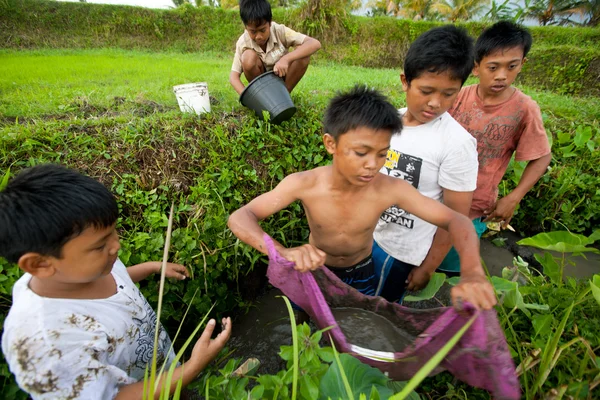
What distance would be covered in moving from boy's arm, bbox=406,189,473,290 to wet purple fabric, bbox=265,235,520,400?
2.18ft

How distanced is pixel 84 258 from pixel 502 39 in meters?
2.67

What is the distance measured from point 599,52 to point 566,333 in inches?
444

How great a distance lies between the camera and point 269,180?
2965 millimetres

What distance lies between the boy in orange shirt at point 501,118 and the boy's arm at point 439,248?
1.81 ft

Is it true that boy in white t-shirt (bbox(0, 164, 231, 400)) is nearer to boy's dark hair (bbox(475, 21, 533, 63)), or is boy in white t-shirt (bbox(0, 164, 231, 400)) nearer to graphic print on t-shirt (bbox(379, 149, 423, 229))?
graphic print on t-shirt (bbox(379, 149, 423, 229))

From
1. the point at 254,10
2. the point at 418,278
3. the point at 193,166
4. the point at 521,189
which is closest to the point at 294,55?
the point at 254,10

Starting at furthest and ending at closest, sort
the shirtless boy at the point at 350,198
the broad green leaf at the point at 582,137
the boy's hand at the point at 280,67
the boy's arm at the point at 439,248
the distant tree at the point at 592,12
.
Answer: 1. the distant tree at the point at 592,12
2. the broad green leaf at the point at 582,137
3. the boy's hand at the point at 280,67
4. the boy's arm at the point at 439,248
5. the shirtless boy at the point at 350,198

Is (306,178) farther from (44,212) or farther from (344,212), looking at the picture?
(44,212)

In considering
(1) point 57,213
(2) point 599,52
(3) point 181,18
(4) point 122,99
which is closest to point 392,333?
(1) point 57,213

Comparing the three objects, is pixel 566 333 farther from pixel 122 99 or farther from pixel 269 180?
pixel 122 99

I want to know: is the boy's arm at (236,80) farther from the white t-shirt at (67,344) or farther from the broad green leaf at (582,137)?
the broad green leaf at (582,137)

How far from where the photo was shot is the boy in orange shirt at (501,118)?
2.07 m

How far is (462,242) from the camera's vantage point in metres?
1.37

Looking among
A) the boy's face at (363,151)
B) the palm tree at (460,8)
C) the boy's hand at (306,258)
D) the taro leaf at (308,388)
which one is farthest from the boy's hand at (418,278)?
the palm tree at (460,8)
